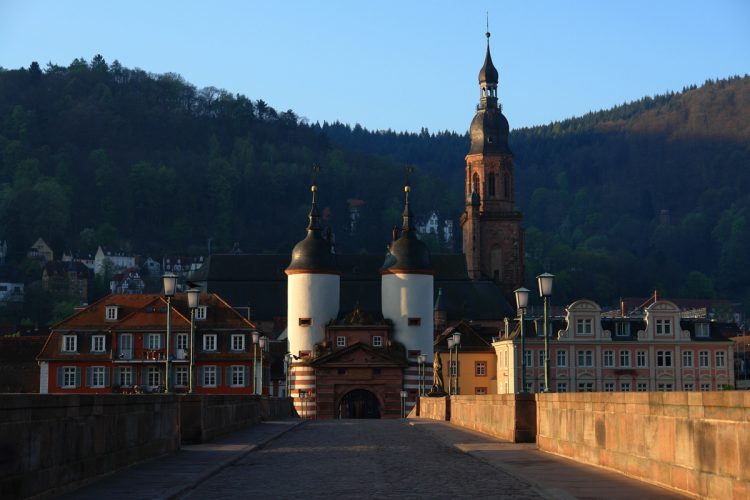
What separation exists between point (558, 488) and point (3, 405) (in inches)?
343

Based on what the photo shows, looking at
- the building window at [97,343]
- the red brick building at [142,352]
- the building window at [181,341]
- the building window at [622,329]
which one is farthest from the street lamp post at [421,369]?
the building window at [97,343]

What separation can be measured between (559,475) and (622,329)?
95641mm

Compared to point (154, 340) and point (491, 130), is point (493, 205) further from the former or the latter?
point (154, 340)

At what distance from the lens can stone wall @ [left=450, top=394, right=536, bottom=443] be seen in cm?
3625

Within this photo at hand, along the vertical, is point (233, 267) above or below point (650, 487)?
above

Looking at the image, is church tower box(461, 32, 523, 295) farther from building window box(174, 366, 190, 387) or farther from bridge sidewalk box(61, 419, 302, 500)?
bridge sidewalk box(61, 419, 302, 500)

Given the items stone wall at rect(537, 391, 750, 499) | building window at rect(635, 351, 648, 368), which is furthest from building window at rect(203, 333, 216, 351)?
stone wall at rect(537, 391, 750, 499)

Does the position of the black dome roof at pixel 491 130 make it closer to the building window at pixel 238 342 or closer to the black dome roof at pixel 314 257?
the black dome roof at pixel 314 257

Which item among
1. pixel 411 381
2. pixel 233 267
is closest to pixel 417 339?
pixel 411 381

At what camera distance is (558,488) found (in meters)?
21.8

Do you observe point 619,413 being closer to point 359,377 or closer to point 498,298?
point 359,377

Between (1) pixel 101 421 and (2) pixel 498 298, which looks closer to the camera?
(1) pixel 101 421

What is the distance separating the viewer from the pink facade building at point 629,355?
117m

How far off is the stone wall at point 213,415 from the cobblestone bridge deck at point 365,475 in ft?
2.34
